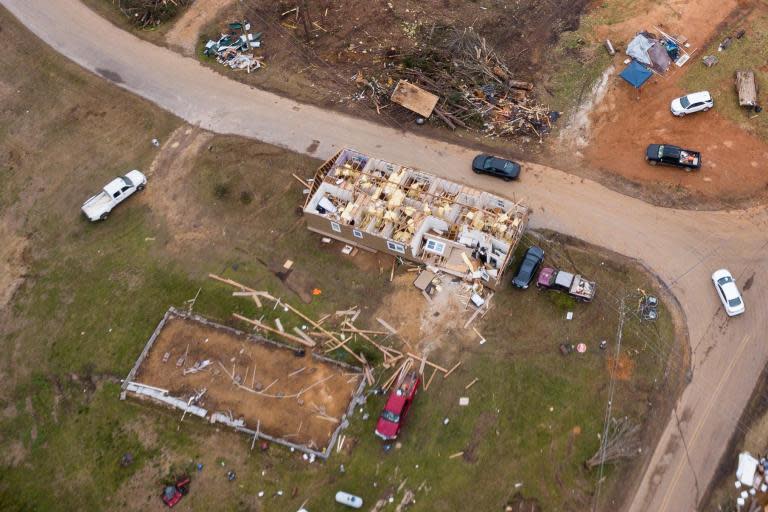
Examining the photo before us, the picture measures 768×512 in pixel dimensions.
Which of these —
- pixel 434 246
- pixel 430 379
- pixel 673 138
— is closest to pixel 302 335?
pixel 430 379

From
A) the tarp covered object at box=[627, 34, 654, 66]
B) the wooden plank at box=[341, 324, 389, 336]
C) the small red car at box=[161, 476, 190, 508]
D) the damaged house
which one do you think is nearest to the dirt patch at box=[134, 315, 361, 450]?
the wooden plank at box=[341, 324, 389, 336]

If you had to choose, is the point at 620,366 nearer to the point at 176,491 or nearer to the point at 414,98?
the point at 414,98

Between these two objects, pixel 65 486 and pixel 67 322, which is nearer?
pixel 65 486

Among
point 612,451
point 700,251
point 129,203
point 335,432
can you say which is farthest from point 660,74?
point 129,203

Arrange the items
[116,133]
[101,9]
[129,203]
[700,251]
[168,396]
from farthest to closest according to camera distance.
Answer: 1. [101,9]
2. [116,133]
3. [129,203]
4. [700,251]
5. [168,396]

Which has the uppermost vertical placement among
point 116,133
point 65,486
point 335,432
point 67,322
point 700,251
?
point 700,251

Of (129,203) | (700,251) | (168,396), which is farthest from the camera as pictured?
(129,203)

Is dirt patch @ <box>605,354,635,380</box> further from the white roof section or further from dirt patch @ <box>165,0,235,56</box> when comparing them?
dirt patch @ <box>165,0,235,56</box>

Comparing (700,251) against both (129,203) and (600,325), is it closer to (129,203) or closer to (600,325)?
(600,325)
